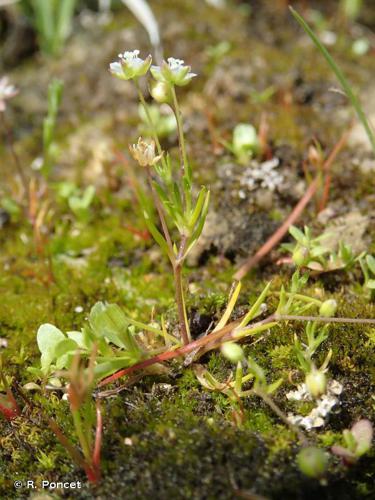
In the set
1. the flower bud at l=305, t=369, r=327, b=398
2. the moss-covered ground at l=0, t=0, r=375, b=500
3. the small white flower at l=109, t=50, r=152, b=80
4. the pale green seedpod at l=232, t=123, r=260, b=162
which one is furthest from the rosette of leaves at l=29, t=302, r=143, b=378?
the pale green seedpod at l=232, t=123, r=260, b=162

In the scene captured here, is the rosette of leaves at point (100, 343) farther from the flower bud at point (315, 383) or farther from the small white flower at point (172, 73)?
the small white flower at point (172, 73)

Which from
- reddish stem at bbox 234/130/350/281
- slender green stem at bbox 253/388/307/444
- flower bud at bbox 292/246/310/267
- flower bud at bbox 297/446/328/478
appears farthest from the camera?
reddish stem at bbox 234/130/350/281

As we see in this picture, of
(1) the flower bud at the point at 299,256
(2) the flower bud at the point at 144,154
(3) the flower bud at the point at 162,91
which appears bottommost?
(1) the flower bud at the point at 299,256

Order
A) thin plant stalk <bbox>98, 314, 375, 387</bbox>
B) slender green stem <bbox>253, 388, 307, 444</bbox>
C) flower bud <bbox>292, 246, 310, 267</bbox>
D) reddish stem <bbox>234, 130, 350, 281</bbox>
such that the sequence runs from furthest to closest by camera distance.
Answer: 1. reddish stem <bbox>234, 130, 350, 281</bbox>
2. flower bud <bbox>292, 246, 310, 267</bbox>
3. thin plant stalk <bbox>98, 314, 375, 387</bbox>
4. slender green stem <bbox>253, 388, 307, 444</bbox>

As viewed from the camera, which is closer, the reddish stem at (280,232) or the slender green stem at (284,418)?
the slender green stem at (284,418)

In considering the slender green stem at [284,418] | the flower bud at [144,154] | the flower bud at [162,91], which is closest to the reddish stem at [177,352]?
the slender green stem at [284,418]

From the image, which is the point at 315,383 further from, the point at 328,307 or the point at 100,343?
the point at 100,343

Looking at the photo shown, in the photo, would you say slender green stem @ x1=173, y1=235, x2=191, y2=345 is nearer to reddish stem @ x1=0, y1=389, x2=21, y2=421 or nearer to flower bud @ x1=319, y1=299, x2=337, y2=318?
flower bud @ x1=319, y1=299, x2=337, y2=318
